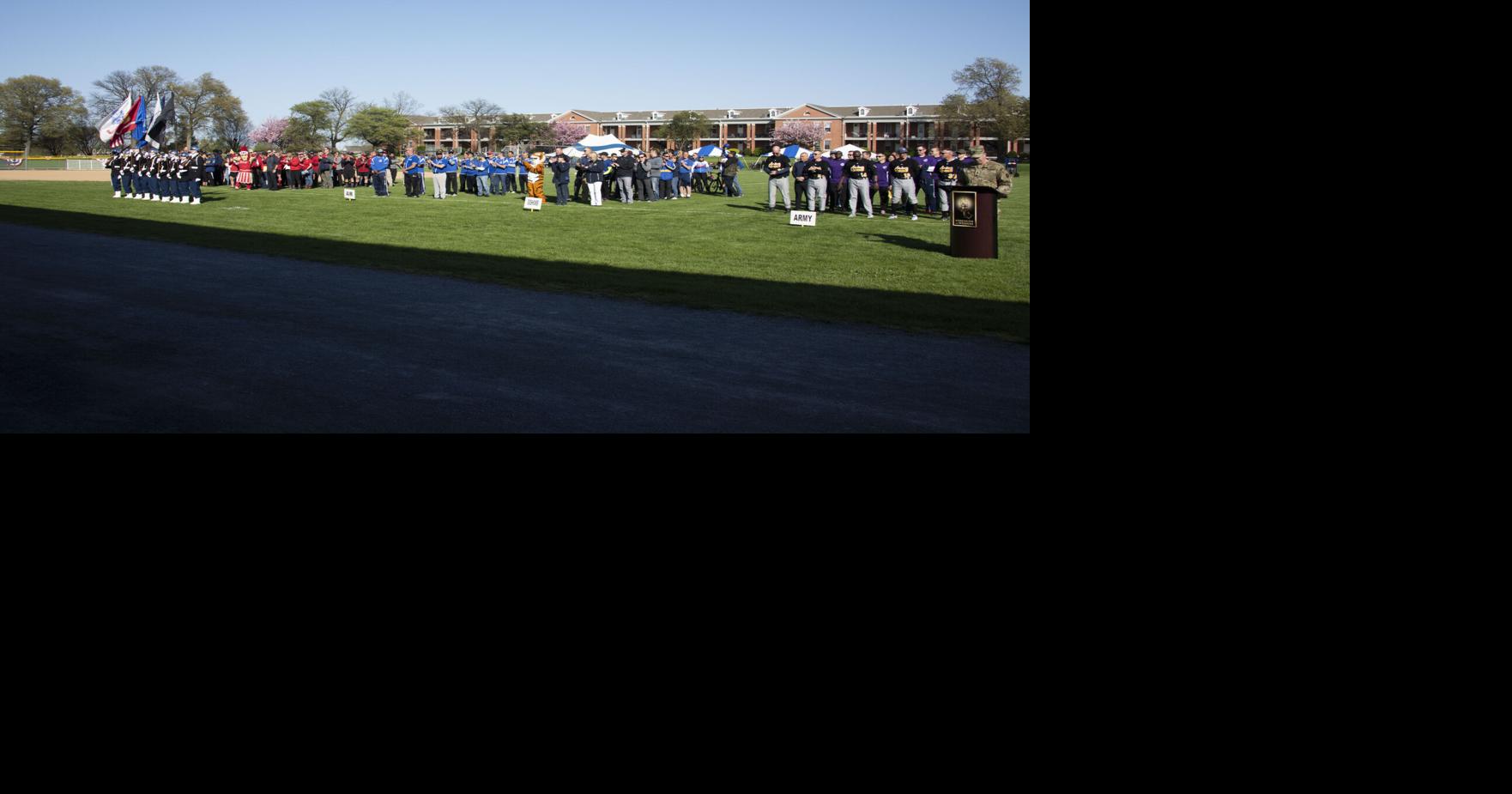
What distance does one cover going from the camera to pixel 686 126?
3653cm

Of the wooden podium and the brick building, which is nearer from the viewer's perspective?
the wooden podium

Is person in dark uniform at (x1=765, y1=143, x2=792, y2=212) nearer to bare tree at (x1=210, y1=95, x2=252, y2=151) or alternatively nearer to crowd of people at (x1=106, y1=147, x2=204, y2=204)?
crowd of people at (x1=106, y1=147, x2=204, y2=204)

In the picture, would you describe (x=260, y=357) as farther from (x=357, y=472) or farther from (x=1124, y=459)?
(x=1124, y=459)

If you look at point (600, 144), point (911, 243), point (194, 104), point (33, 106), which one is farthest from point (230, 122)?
point (911, 243)

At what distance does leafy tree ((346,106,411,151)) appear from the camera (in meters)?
34.8

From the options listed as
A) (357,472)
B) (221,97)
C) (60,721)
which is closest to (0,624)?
(60,721)

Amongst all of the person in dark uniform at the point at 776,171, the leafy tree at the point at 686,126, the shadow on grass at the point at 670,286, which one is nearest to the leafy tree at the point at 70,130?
the shadow on grass at the point at 670,286

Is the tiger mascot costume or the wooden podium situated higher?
the tiger mascot costume

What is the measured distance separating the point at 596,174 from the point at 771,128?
1139cm

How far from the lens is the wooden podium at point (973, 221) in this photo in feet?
49.6

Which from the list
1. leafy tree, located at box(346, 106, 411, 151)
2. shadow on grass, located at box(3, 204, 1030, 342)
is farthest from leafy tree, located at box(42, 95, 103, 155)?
shadow on grass, located at box(3, 204, 1030, 342)

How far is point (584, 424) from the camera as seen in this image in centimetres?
628

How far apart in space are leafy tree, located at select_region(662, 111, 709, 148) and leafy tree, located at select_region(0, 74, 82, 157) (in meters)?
15.7

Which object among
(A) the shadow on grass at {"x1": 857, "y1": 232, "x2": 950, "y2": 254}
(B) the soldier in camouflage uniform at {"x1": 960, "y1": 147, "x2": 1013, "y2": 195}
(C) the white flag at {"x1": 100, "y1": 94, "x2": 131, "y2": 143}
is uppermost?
(C) the white flag at {"x1": 100, "y1": 94, "x2": 131, "y2": 143}
